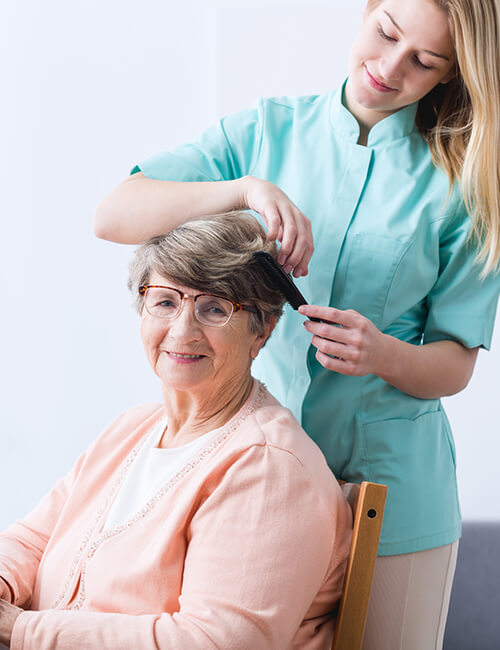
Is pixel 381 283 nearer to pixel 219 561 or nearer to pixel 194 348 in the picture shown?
pixel 194 348

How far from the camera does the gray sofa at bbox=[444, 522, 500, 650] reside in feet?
7.90

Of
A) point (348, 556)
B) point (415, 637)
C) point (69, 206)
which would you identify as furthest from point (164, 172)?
point (69, 206)

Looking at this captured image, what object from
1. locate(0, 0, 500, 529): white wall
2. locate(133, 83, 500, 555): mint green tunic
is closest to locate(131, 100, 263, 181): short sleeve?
locate(133, 83, 500, 555): mint green tunic

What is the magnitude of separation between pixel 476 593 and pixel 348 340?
155 centimetres

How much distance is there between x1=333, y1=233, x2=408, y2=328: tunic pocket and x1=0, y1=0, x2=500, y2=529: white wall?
4.41 feet

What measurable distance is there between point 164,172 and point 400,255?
0.49 metres

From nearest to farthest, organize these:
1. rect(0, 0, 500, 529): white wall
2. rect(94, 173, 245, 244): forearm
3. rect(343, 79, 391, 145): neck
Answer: rect(94, 173, 245, 244): forearm
rect(343, 79, 391, 145): neck
rect(0, 0, 500, 529): white wall

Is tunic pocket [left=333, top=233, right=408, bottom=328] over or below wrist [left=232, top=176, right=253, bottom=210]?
below

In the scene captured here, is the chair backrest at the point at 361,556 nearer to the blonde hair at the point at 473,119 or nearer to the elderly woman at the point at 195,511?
the elderly woman at the point at 195,511

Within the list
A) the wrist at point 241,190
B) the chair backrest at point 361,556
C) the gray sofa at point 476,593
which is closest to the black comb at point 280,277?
the wrist at point 241,190

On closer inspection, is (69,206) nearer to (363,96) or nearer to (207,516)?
(363,96)

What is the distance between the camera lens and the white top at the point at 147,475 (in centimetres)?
134

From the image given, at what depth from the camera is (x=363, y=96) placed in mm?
1353

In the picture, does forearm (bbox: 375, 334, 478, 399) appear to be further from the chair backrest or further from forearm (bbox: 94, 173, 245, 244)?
forearm (bbox: 94, 173, 245, 244)
